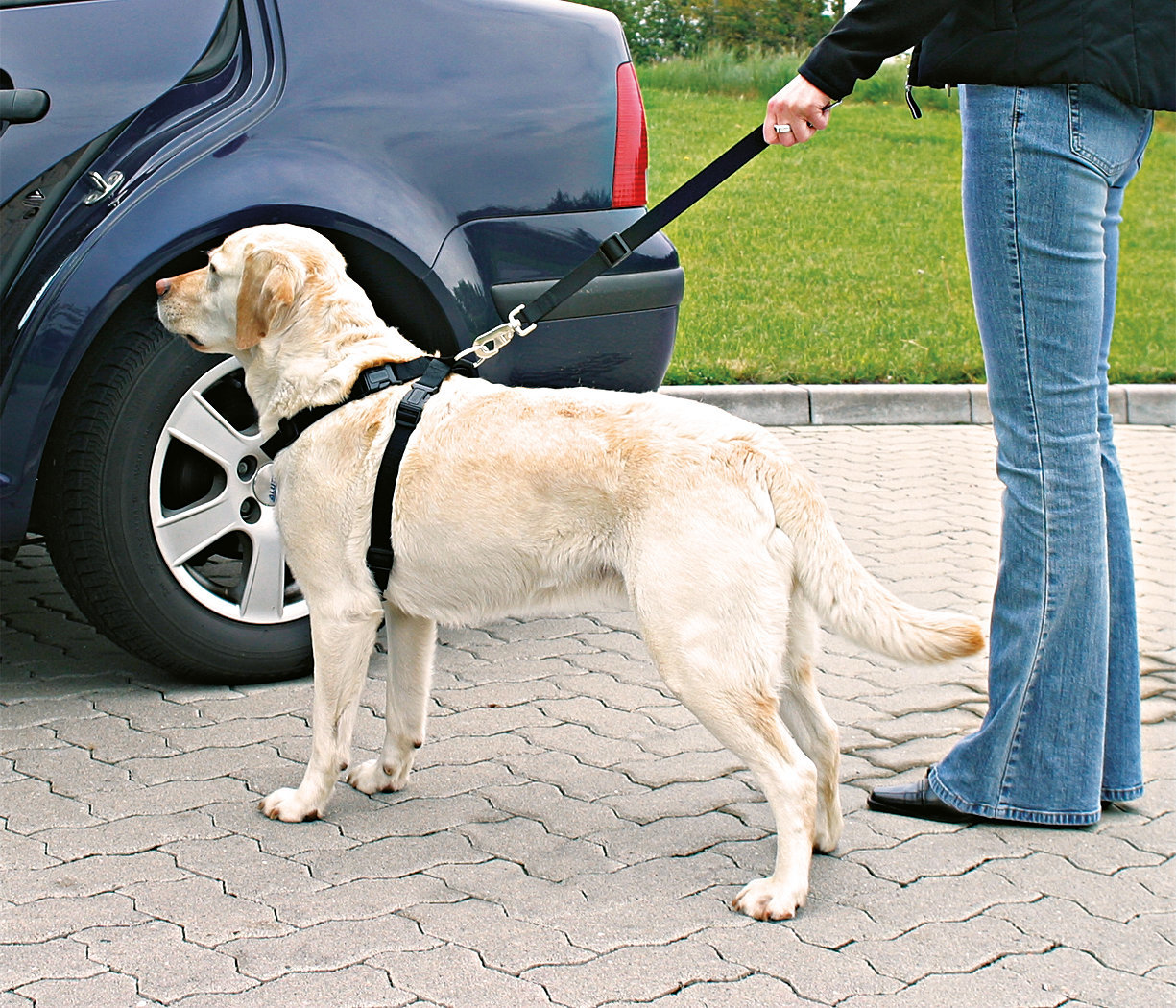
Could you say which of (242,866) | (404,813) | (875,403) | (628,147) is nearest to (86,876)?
(242,866)

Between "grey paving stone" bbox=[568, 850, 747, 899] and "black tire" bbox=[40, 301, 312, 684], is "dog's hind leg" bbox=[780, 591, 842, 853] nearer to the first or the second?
"grey paving stone" bbox=[568, 850, 747, 899]

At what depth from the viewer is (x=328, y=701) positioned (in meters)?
2.98

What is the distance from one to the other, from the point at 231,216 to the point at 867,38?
1.65 meters

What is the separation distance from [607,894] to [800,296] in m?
8.10

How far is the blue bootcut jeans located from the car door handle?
2.21 m

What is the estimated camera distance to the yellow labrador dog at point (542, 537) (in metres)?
2.58

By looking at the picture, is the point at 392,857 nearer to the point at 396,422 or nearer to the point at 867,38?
the point at 396,422

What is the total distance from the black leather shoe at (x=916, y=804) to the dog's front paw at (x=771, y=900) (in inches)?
20.7

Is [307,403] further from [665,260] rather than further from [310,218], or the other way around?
[665,260]

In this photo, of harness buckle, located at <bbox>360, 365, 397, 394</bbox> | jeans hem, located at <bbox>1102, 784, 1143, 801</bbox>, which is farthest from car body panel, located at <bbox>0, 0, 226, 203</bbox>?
jeans hem, located at <bbox>1102, 784, 1143, 801</bbox>

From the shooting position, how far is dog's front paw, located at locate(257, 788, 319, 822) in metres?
2.96

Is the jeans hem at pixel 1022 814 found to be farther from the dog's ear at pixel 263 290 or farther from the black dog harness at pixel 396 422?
the dog's ear at pixel 263 290

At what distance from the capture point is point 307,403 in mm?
3006

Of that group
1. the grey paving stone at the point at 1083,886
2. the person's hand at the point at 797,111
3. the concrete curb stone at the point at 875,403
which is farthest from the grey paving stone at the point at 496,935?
the concrete curb stone at the point at 875,403
